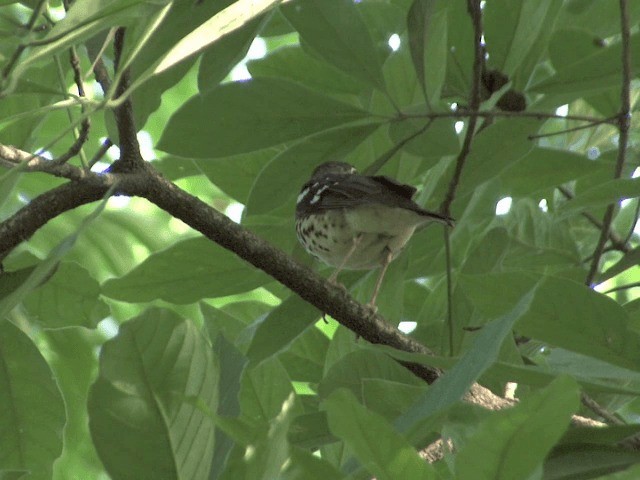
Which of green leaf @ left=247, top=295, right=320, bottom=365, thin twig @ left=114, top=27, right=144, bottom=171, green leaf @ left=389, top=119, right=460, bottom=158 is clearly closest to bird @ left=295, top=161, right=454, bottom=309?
green leaf @ left=389, top=119, right=460, bottom=158

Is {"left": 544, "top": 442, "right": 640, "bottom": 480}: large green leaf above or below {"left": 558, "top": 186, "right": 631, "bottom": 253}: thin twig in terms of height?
below

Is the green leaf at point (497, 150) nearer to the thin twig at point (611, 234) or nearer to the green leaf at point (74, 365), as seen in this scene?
the thin twig at point (611, 234)

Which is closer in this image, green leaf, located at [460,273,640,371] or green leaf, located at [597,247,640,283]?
green leaf, located at [460,273,640,371]

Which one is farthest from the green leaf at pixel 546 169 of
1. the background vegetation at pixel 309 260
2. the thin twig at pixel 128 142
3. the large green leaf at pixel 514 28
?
the thin twig at pixel 128 142

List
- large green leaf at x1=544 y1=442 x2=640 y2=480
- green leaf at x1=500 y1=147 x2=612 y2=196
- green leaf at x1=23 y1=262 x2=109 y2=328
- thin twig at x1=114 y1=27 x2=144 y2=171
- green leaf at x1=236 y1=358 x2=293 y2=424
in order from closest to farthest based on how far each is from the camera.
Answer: large green leaf at x1=544 y1=442 x2=640 y2=480
thin twig at x1=114 y1=27 x2=144 y2=171
green leaf at x1=236 y1=358 x2=293 y2=424
green leaf at x1=23 y1=262 x2=109 y2=328
green leaf at x1=500 y1=147 x2=612 y2=196

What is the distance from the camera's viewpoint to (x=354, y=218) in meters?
3.33

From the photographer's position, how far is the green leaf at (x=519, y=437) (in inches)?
32.1

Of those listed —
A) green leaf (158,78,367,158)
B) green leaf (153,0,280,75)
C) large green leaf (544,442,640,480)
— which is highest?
green leaf (158,78,367,158)

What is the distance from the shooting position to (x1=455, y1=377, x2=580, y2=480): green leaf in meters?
0.82

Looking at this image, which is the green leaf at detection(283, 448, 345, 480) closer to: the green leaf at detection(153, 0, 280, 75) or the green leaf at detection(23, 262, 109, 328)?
the green leaf at detection(153, 0, 280, 75)

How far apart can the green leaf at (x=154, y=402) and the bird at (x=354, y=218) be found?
4.35 feet

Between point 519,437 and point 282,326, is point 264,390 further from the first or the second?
point 519,437

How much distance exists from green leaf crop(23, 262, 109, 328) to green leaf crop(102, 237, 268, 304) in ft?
0.20

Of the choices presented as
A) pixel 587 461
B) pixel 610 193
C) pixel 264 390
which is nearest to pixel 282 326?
pixel 264 390
